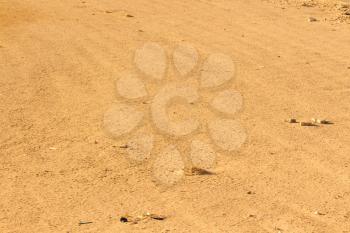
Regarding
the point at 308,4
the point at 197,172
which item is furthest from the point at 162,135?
the point at 308,4

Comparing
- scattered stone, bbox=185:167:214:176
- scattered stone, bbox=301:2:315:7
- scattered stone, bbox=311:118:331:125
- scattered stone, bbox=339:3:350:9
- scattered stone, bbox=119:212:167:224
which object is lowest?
scattered stone, bbox=119:212:167:224

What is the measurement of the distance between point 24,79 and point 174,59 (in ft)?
4.97

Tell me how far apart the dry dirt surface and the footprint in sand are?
69 mm

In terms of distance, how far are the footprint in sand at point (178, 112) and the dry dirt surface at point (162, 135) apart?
0.23 feet

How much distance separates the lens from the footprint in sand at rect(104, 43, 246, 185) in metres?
4.78

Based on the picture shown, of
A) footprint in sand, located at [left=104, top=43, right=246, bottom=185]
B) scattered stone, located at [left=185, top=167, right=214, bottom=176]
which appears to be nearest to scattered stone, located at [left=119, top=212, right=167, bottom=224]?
footprint in sand, located at [left=104, top=43, right=246, bottom=185]

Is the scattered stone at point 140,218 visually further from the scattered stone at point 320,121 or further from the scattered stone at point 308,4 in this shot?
the scattered stone at point 308,4

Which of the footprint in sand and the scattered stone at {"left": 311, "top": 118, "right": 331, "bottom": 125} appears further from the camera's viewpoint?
the scattered stone at {"left": 311, "top": 118, "right": 331, "bottom": 125}

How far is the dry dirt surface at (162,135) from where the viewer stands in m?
3.97

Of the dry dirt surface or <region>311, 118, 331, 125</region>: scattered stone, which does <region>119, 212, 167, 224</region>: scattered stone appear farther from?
<region>311, 118, 331, 125</region>: scattered stone

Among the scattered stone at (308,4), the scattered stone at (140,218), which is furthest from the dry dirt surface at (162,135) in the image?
the scattered stone at (308,4)

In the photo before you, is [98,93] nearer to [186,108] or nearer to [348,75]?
[186,108]

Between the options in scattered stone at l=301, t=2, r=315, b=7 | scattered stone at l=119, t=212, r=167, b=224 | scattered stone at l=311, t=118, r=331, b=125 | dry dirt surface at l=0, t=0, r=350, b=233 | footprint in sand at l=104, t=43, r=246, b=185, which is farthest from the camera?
scattered stone at l=301, t=2, r=315, b=7

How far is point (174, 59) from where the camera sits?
6.95 m
